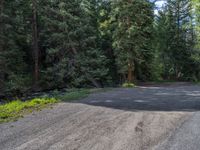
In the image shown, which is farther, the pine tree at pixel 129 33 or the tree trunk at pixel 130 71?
the tree trunk at pixel 130 71

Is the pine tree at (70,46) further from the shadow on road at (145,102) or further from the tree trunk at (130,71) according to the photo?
the shadow on road at (145,102)

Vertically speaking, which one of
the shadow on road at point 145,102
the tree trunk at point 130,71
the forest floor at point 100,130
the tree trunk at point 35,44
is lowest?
the forest floor at point 100,130

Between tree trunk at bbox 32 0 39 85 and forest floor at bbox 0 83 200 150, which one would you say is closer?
forest floor at bbox 0 83 200 150

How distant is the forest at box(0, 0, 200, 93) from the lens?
18594 millimetres

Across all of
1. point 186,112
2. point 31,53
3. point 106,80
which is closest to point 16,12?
point 31,53

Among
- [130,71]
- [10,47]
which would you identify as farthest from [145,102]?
[130,71]

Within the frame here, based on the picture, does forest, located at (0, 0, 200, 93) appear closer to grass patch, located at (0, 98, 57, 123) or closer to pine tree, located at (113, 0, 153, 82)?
pine tree, located at (113, 0, 153, 82)

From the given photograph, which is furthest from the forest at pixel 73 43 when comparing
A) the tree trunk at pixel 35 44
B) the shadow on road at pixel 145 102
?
the shadow on road at pixel 145 102

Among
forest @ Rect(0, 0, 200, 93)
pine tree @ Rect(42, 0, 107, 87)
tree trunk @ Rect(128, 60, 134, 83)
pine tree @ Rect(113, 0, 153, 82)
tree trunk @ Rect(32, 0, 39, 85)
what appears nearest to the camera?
forest @ Rect(0, 0, 200, 93)

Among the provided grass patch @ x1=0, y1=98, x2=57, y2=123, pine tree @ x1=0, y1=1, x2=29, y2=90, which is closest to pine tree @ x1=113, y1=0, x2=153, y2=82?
pine tree @ x1=0, y1=1, x2=29, y2=90

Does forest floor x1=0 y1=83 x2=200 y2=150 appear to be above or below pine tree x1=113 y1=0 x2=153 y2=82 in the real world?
below

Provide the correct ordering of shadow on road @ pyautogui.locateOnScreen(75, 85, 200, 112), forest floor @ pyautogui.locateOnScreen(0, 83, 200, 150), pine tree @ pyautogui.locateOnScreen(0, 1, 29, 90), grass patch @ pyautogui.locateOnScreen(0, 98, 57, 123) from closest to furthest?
forest floor @ pyautogui.locateOnScreen(0, 83, 200, 150) < grass patch @ pyautogui.locateOnScreen(0, 98, 57, 123) < shadow on road @ pyautogui.locateOnScreen(75, 85, 200, 112) < pine tree @ pyautogui.locateOnScreen(0, 1, 29, 90)

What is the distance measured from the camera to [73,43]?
19.3m

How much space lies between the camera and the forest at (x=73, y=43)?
732 inches
